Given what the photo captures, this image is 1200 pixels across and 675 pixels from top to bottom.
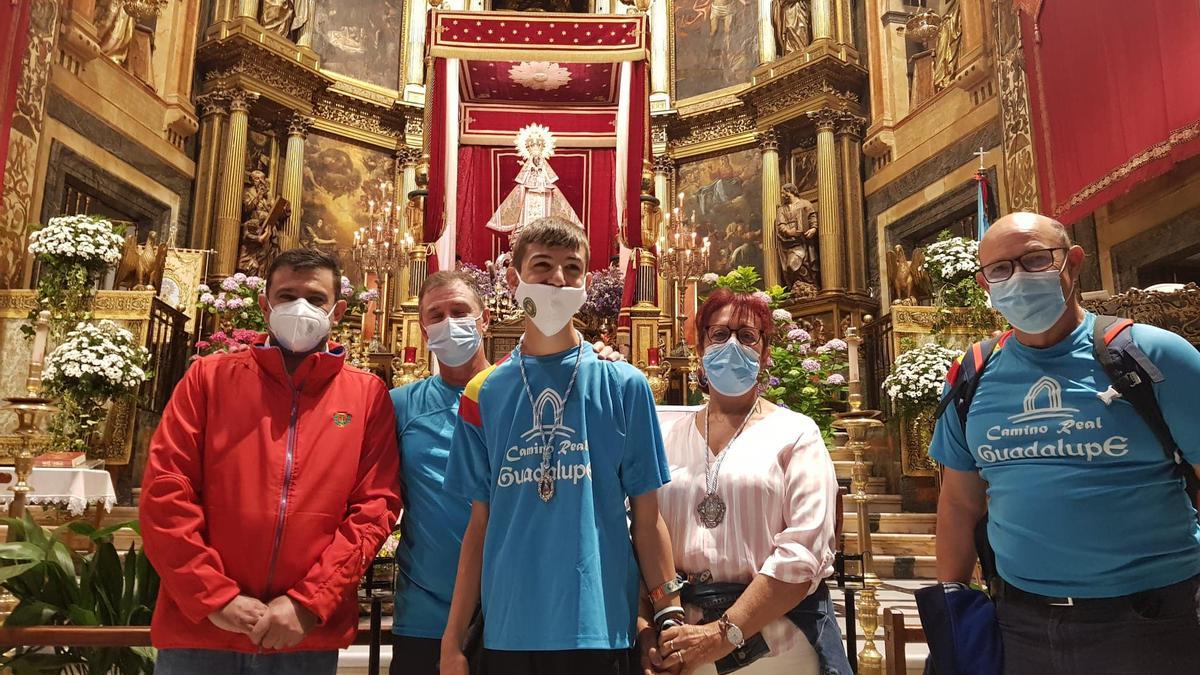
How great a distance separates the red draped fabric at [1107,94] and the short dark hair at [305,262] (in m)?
7.16

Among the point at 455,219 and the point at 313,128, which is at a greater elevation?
the point at 313,128

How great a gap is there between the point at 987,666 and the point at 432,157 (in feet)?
30.8

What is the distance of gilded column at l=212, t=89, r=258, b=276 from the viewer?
513 inches

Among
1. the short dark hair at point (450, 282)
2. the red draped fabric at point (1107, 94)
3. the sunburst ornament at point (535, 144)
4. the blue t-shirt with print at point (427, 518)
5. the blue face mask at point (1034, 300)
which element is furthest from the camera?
the sunburst ornament at point (535, 144)

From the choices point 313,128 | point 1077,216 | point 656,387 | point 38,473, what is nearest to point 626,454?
point 38,473

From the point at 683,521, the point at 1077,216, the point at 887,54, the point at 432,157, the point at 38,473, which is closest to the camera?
the point at 683,521

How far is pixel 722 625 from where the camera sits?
1876 millimetres

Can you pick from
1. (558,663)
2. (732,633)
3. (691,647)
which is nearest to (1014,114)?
(732,633)

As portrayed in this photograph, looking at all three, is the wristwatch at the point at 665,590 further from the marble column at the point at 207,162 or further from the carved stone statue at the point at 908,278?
the marble column at the point at 207,162

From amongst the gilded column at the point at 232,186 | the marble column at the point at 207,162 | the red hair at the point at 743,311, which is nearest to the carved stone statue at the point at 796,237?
the gilded column at the point at 232,186

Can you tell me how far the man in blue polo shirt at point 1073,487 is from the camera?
5.77 ft

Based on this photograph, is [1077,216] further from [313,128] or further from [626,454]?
[313,128]

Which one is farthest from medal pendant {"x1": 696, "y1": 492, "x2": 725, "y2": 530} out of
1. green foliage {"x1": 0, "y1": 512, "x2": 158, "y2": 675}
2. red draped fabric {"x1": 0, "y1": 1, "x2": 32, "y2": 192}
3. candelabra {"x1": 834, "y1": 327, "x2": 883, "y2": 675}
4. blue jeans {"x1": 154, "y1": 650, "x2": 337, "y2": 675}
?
red draped fabric {"x1": 0, "y1": 1, "x2": 32, "y2": 192}

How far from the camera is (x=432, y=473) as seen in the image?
233 centimetres
